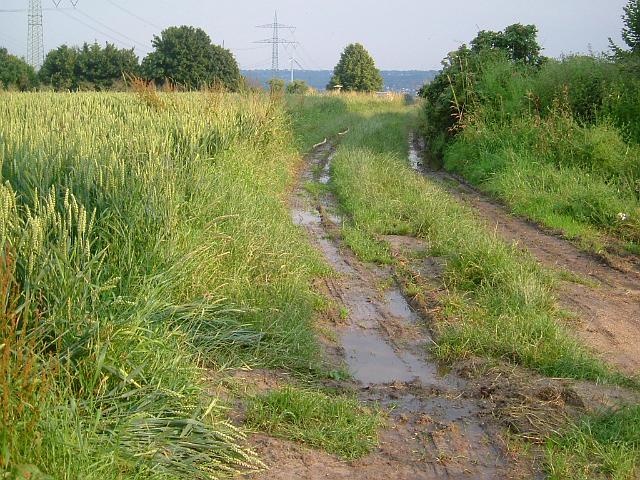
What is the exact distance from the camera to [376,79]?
189 feet

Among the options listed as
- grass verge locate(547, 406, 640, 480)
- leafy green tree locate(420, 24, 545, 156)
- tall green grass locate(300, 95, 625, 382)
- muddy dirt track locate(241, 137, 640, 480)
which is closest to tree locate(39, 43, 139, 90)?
leafy green tree locate(420, 24, 545, 156)

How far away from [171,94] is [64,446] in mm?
11474

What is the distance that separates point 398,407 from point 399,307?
212 centimetres

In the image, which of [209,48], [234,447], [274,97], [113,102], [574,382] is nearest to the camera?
[234,447]

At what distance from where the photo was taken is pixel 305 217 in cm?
1040

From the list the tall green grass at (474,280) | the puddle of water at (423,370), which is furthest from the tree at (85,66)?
the puddle of water at (423,370)

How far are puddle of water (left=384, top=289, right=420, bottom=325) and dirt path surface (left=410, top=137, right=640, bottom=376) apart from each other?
54.1 inches

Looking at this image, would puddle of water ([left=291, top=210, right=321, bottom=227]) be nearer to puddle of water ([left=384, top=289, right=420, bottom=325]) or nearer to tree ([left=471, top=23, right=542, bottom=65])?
puddle of water ([left=384, top=289, right=420, bottom=325])

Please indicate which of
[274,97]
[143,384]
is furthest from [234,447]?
[274,97]

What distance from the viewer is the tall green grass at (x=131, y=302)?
3.04 metres

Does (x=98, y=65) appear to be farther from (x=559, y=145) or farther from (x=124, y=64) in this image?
(x=559, y=145)

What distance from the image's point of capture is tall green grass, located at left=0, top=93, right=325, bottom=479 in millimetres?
3045

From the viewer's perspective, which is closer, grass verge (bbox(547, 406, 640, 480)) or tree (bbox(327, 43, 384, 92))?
A: grass verge (bbox(547, 406, 640, 480))

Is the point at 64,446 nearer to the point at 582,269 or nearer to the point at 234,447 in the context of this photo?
the point at 234,447
